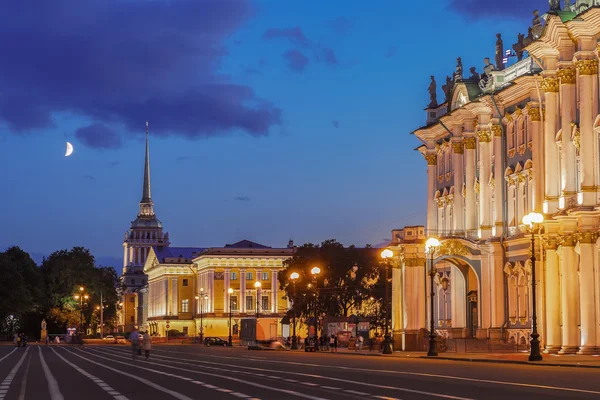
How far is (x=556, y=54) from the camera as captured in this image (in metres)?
59.9

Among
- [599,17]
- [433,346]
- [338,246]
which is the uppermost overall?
[599,17]

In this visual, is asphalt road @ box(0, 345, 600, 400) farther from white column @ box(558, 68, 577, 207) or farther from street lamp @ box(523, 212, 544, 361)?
white column @ box(558, 68, 577, 207)

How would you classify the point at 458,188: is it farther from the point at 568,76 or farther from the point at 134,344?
the point at 134,344

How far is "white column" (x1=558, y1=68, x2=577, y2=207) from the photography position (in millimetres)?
57281

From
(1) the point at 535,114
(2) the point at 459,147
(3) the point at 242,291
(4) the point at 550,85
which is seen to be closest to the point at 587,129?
(4) the point at 550,85

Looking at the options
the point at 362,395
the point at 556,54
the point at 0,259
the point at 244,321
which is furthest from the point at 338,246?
the point at 362,395

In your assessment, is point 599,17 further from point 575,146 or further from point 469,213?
point 469,213

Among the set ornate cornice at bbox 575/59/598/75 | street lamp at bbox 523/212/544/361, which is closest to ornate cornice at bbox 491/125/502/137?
ornate cornice at bbox 575/59/598/75

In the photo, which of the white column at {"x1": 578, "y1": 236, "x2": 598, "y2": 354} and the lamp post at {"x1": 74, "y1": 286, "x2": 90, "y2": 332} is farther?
the lamp post at {"x1": 74, "y1": 286, "x2": 90, "y2": 332}

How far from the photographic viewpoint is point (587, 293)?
54.7 m

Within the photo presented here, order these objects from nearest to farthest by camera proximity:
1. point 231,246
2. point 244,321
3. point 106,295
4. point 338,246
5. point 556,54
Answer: point 556,54 < point 244,321 < point 338,246 < point 106,295 < point 231,246

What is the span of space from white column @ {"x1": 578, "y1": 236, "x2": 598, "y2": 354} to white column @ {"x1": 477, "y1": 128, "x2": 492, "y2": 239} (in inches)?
814

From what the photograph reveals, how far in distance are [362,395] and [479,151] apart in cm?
5609

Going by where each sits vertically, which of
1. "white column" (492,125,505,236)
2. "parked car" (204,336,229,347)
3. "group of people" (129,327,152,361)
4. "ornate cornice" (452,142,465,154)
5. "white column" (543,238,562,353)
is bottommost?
"parked car" (204,336,229,347)
